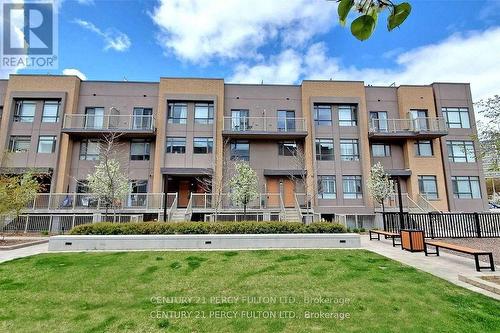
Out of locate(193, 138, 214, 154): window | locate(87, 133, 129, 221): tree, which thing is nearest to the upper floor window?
locate(87, 133, 129, 221): tree

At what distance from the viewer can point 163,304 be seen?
5.52 meters

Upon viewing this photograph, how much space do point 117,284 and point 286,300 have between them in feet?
13.8

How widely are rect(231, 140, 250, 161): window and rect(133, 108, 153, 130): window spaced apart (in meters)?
6.84

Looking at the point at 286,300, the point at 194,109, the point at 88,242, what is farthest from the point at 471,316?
the point at 194,109

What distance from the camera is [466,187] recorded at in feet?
74.2

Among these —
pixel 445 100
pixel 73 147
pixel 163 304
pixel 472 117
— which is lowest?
pixel 163 304

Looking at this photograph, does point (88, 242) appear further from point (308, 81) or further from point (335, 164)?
point (308, 81)

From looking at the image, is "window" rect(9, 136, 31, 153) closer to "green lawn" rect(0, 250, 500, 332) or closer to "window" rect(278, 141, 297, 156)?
"green lawn" rect(0, 250, 500, 332)

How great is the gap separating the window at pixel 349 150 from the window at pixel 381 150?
6.12 ft

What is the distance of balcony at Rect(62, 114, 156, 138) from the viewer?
21.2 m

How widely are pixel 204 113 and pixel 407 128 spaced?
17.1 meters

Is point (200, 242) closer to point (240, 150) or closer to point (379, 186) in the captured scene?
point (240, 150)

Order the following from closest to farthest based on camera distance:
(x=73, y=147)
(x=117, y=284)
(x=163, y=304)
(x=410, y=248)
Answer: (x=163, y=304), (x=117, y=284), (x=410, y=248), (x=73, y=147)

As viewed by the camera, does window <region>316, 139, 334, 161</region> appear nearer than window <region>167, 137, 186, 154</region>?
No
